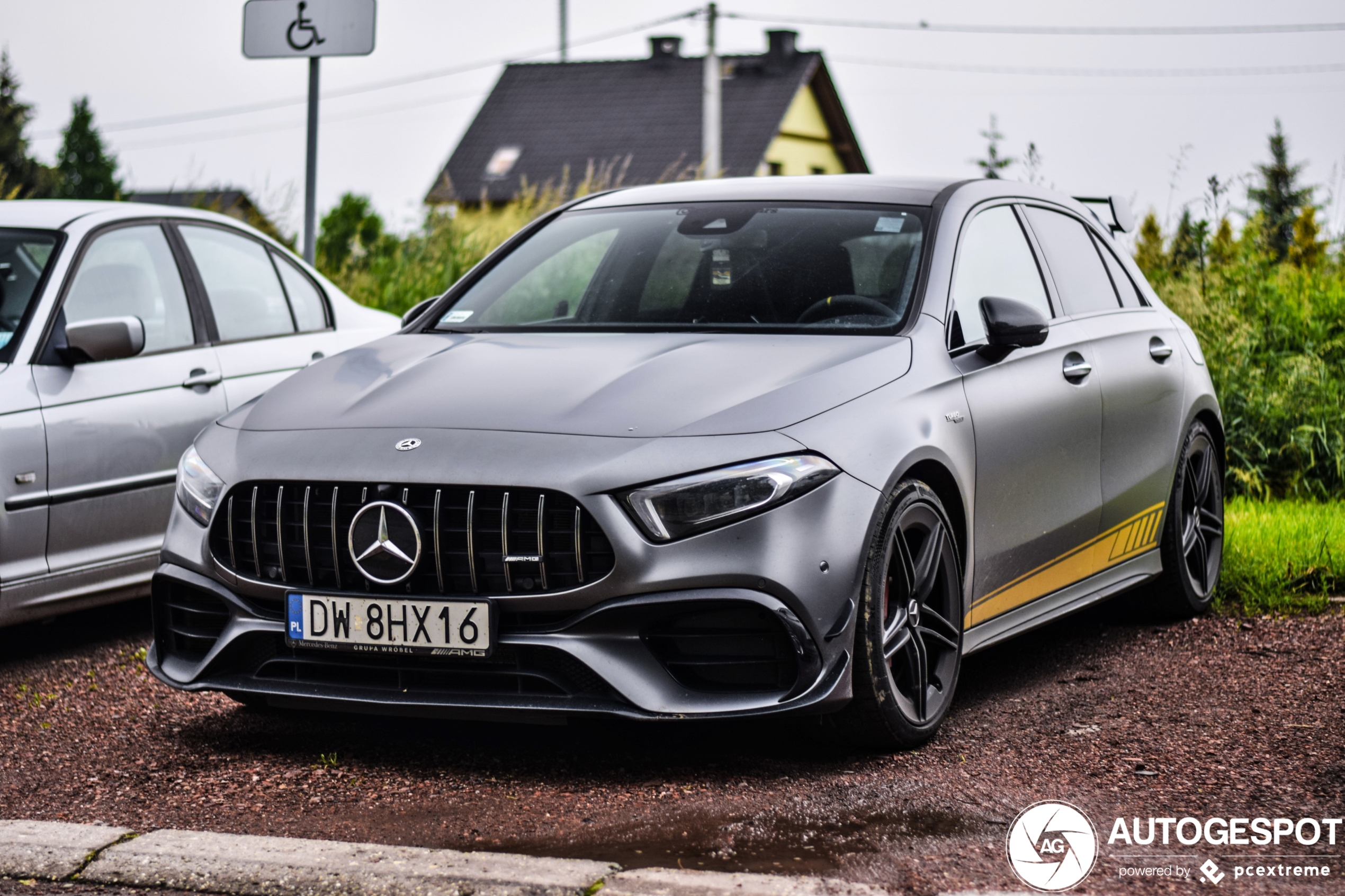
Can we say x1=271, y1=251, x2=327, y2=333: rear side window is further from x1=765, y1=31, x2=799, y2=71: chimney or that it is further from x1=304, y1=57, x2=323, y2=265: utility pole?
x1=765, y1=31, x2=799, y2=71: chimney

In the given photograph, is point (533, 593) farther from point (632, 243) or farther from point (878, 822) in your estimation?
point (632, 243)

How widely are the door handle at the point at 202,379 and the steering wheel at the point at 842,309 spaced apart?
266 cm

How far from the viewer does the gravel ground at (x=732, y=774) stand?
362 cm

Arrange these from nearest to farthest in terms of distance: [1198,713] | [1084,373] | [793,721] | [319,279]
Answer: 1. [793,721]
2. [1198,713]
3. [1084,373]
4. [319,279]

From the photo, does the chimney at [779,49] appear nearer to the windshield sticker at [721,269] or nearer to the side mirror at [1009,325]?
the windshield sticker at [721,269]

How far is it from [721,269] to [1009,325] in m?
0.94


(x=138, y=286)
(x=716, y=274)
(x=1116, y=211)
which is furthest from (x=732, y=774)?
(x=1116, y=211)

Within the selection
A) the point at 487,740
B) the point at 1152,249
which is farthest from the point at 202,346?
the point at 1152,249

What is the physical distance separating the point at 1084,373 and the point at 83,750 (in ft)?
10.8

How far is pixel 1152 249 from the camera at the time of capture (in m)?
11.7

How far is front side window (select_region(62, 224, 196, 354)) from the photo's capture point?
244 inches

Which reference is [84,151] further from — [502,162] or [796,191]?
[796,191]

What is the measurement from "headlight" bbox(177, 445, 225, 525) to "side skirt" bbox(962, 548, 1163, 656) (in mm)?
2095

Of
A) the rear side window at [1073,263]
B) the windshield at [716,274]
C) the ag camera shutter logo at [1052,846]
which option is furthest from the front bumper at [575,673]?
the rear side window at [1073,263]
